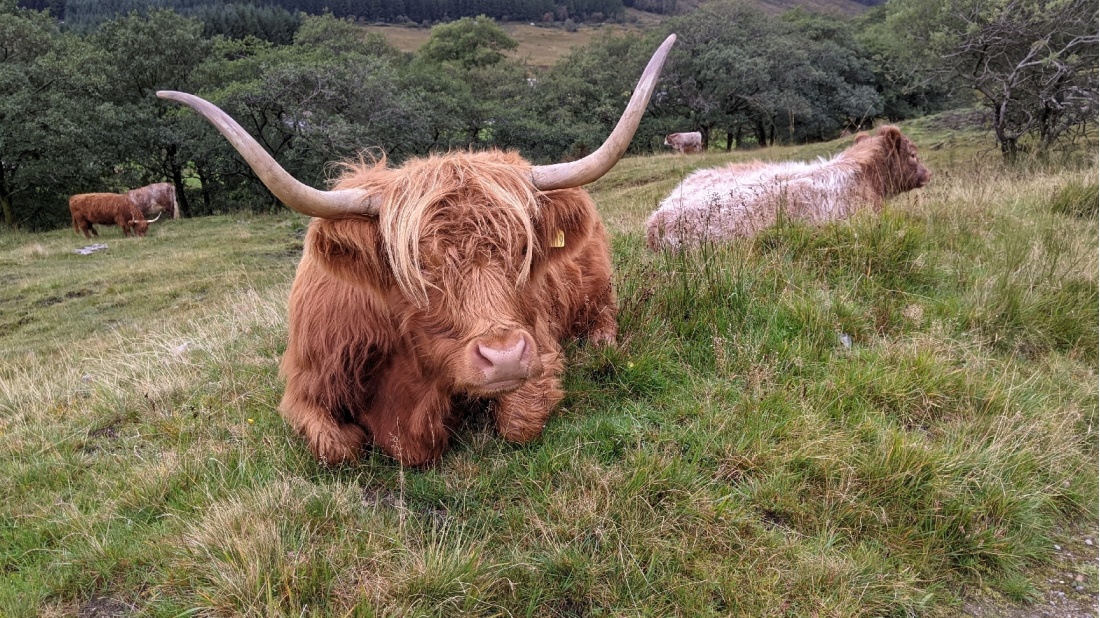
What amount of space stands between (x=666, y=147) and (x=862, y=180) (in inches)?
1184

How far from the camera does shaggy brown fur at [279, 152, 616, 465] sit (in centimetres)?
214

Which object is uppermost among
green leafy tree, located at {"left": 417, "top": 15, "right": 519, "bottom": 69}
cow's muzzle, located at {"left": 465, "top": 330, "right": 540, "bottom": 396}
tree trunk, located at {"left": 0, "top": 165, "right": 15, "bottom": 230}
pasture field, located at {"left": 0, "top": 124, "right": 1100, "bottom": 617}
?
green leafy tree, located at {"left": 417, "top": 15, "right": 519, "bottom": 69}

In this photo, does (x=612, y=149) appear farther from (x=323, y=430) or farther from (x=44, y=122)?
(x=44, y=122)

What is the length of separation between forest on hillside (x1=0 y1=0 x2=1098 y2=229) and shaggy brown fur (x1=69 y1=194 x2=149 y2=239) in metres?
3.56

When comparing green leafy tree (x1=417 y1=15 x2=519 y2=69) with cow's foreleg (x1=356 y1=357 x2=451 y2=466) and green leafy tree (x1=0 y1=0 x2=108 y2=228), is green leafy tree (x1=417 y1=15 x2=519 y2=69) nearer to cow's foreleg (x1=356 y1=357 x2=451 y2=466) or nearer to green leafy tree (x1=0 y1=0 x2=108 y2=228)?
green leafy tree (x1=0 y1=0 x2=108 y2=228)

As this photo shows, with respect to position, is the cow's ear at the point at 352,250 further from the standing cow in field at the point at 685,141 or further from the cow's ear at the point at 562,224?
the standing cow in field at the point at 685,141

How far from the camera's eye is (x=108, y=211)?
731 inches

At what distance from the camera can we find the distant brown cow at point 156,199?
864 inches

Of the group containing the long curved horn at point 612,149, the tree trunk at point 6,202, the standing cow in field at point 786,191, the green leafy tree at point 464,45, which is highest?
the green leafy tree at point 464,45

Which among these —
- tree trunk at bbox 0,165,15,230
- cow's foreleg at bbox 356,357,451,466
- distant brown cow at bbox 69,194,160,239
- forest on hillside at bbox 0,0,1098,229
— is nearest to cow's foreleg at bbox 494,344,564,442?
cow's foreleg at bbox 356,357,451,466

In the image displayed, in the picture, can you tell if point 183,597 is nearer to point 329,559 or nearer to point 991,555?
point 329,559

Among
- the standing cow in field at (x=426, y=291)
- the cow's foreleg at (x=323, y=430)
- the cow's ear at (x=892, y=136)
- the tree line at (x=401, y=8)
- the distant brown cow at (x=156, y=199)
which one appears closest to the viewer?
the standing cow in field at (x=426, y=291)

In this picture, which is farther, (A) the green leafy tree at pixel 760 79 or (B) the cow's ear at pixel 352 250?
(A) the green leafy tree at pixel 760 79

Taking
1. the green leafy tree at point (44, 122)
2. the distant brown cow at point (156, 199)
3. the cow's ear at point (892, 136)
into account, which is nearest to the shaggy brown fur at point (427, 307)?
the cow's ear at point (892, 136)
